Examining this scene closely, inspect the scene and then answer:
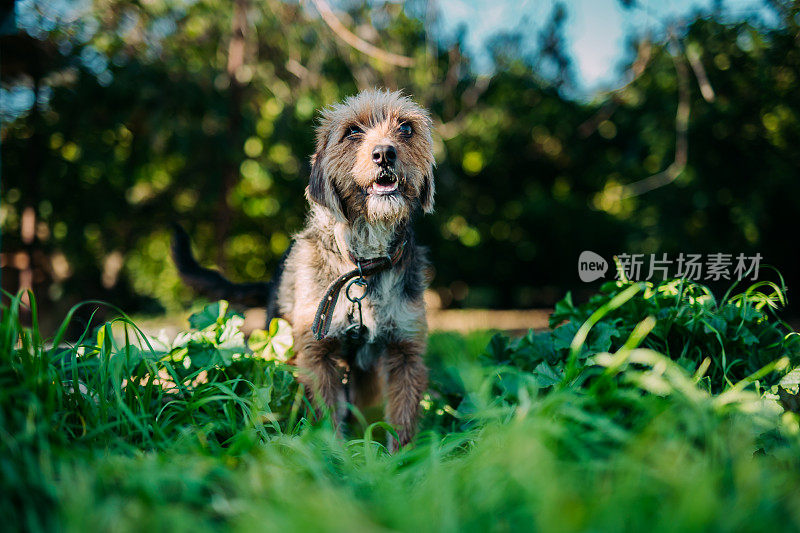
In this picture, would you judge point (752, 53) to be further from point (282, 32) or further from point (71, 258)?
point (71, 258)

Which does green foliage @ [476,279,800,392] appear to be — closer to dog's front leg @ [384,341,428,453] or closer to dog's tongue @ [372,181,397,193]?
dog's front leg @ [384,341,428,453]

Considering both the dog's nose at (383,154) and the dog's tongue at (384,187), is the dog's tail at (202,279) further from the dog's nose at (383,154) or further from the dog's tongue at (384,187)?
the dog's nose at (383,154)

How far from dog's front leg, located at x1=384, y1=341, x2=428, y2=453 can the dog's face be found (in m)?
0.76

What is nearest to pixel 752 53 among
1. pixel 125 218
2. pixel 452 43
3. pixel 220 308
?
pixel 452 43

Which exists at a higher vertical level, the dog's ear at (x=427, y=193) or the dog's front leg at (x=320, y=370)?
the dog's ear at (x=427, y=193)

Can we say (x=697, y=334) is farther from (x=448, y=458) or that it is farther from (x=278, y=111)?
(x=278, y=111)

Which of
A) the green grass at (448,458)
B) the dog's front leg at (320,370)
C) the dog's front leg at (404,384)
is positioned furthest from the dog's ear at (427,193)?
the green grass at (448,458)

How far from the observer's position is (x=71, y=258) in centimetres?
710

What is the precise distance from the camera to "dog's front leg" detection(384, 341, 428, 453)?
2.68 m

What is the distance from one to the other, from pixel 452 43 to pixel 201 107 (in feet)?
11.3

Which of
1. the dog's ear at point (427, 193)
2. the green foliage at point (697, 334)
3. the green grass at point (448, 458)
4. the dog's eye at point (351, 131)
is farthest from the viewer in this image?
the dog's ear at point (427, 193)

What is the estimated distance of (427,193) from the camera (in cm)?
290

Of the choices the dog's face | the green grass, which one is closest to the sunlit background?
the dog's face

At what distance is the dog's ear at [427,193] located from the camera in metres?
2.86
